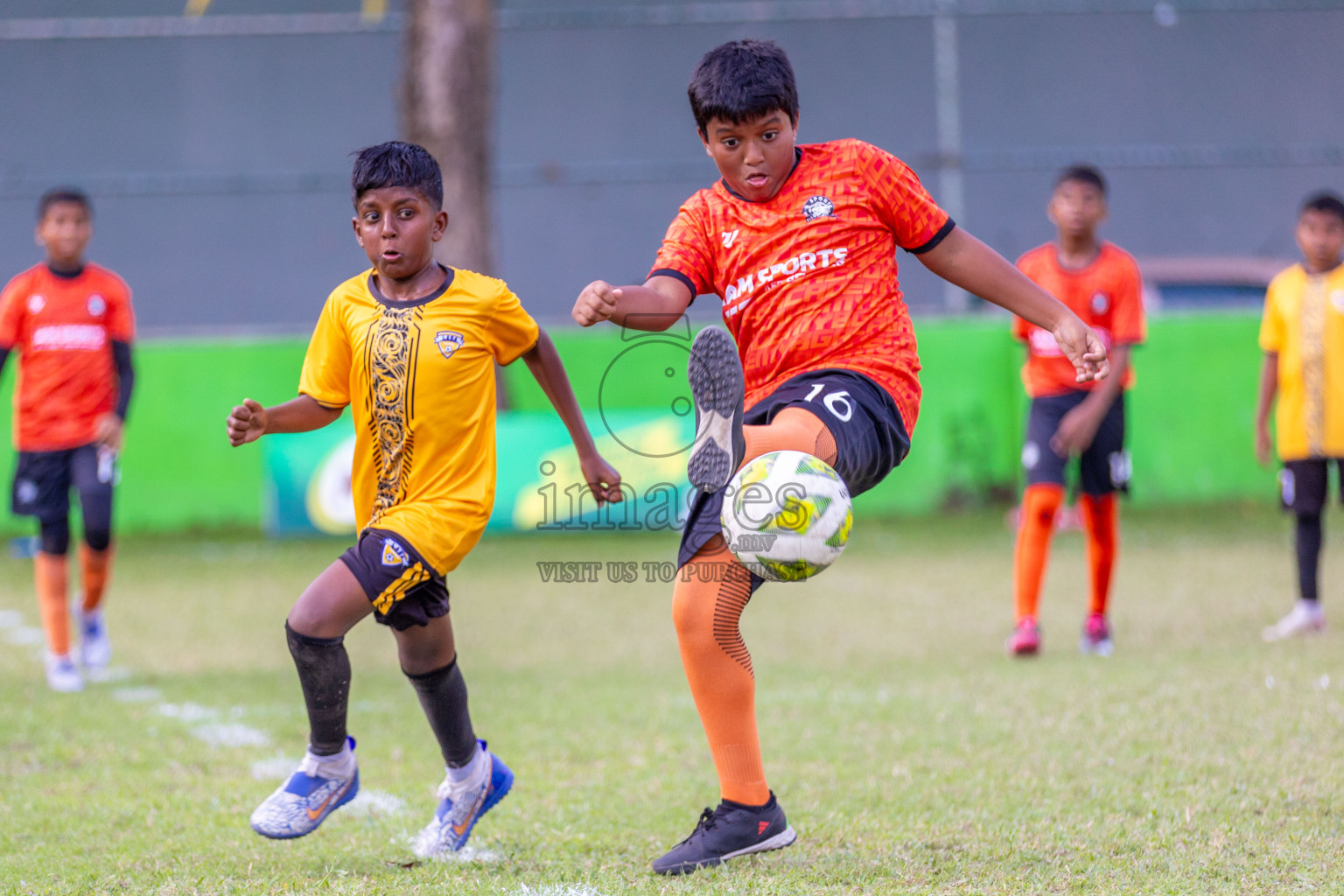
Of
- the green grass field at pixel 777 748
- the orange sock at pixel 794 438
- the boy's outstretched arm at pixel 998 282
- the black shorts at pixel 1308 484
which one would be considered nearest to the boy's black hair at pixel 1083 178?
the black shorts at pixel 1308 484

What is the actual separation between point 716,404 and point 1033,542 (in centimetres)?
387

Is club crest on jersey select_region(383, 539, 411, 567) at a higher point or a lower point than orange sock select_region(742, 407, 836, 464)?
lower

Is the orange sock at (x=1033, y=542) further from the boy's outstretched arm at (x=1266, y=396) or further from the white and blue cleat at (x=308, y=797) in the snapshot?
the white and blue cleat at (x=308, y=797)

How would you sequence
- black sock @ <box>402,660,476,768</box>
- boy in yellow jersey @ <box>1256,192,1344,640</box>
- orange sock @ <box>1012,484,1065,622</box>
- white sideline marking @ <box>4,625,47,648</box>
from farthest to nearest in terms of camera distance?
white sideline marking @ <box>4,625,47,648</box> < boy in yellow jersey @ <box>1256,192,1344,640</box> < orange sock @ <box>1012,484,1065,622</box> < black sock @ <box>402,660,476,768</box>

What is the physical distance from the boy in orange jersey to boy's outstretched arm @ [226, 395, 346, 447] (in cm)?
343

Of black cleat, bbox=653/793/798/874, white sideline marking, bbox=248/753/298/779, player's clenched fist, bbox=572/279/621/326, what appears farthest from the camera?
white sideline marking, bbox=248/753/298/779

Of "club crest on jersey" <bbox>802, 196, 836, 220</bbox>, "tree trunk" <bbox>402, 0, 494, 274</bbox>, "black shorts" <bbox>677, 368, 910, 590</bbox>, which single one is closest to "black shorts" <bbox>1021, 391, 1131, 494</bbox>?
"black shorts" <bbox>677, 368, 910, 590</bbox>

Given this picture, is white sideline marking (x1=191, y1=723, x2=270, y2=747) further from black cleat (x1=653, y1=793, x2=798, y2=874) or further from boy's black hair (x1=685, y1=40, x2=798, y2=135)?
boy's black hair (x1=685, y1=40, x2=798, y2=135)

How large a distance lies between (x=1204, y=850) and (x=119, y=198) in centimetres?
1461

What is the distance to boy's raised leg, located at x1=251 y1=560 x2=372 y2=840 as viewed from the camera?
11.7 ft

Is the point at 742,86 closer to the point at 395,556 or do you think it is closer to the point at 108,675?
the point at 395,556

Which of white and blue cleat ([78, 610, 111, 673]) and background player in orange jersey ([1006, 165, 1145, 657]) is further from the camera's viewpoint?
white and blue cleat ([78, 610, 111, 673])

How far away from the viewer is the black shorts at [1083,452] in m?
6.71

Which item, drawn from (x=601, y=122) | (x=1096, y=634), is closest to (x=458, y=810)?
(x=1096, y=634)
